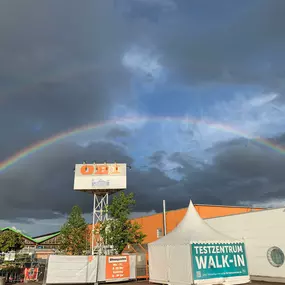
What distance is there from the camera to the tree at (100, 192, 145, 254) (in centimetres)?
3175

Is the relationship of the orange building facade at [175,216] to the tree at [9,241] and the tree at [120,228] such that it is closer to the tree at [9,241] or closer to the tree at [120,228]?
the tree at [120,228]

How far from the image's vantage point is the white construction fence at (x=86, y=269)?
65.6ft

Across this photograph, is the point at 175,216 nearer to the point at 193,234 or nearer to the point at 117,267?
the point at 117,267

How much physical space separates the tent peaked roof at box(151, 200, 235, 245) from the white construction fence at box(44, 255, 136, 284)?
10.7 ft

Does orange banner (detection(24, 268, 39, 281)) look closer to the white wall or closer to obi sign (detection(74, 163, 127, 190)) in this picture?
the white wall

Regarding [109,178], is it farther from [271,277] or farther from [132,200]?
[271,277]

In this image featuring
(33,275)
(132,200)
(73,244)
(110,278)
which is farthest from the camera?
(73,244)

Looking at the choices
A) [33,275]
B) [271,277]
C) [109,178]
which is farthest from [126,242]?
[109,178]

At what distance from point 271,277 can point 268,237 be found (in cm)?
265

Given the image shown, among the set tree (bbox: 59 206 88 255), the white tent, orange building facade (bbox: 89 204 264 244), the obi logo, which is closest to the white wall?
the white tent

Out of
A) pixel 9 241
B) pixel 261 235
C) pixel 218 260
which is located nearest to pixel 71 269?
pixel 218 260

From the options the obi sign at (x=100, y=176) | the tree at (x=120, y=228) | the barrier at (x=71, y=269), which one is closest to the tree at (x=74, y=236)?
the obi sign at (x=100, y=176)

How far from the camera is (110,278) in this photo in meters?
21.5

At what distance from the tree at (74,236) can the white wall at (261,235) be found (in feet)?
127
